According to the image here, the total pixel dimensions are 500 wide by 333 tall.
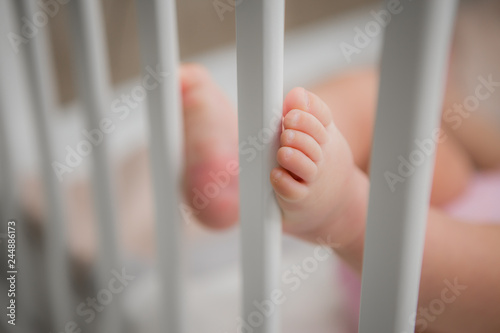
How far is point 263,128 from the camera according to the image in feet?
0.97

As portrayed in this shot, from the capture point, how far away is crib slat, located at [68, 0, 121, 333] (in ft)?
1.46

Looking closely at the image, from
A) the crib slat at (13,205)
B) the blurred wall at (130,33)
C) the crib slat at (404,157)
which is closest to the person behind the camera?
the crib slat at (404,157)

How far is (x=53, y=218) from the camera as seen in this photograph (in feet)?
1.90

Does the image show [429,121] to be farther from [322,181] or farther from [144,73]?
[144,73]

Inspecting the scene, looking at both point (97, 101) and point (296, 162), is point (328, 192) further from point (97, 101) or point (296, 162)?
point (97, 101)

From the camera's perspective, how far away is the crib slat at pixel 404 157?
23cm

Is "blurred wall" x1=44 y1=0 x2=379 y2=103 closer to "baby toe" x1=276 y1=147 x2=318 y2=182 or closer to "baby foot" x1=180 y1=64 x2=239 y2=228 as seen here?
"baby foot" x1=180 y1=64 x2=239 y2=228

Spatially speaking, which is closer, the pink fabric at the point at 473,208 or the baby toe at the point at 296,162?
the baby toe at the point at 296,162

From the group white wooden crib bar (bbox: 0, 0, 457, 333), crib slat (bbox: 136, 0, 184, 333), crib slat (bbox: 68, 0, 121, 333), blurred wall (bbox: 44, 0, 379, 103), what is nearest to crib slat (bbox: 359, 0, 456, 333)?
white wooden crib bar (bbox: 0, 0, 457, 333)

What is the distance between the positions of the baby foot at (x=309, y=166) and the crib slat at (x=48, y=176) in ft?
1.05

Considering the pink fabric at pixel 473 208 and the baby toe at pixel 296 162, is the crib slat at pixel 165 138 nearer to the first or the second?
the baby toe at pixel 296 162

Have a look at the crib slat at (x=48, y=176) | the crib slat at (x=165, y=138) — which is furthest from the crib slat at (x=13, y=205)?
the crib slat at (x=165, y=138)

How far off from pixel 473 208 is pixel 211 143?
0.42 m

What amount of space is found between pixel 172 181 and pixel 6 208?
37 centimetres
